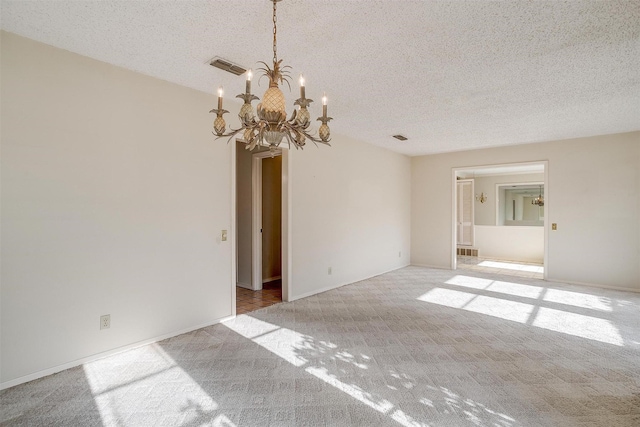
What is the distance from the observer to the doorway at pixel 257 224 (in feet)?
15.9

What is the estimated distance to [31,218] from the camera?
2.28m

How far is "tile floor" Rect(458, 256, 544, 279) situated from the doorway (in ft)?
14.2

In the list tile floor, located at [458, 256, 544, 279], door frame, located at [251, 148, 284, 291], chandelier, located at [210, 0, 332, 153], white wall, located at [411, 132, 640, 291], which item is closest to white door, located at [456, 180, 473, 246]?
tile floor, located at [458, 256, 544, 279]

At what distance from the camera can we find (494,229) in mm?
8594

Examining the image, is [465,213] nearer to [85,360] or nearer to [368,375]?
[368,375]

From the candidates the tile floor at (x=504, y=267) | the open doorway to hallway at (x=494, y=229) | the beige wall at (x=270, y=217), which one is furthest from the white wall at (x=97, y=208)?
the tile floor at (x=504, y=267)

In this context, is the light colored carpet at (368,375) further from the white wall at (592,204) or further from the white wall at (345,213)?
the white wall at (592,204)

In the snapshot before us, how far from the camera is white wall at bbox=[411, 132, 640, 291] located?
191 inches

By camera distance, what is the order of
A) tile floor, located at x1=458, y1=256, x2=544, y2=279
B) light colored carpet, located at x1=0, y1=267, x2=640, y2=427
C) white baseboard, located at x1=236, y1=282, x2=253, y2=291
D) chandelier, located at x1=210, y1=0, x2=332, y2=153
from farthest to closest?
tile floor, located at x1=458, y1=256, x2=544, y2=279 < white baseboard, located at x1=236, y1=282, x2=253, y2=291 < light colored carpet, located at x1=0, y1=267, x2=640, y2=427 < chandelier, located at x1=210, y1=0, x2=332, y2=153

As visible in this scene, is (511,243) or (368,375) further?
(511,243)

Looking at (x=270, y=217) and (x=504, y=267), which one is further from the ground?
(x=270, y=217)

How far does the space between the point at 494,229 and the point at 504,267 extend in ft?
6.15

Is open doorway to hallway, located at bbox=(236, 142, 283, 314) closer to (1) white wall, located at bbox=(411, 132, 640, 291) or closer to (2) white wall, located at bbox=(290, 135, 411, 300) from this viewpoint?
(2) white wall, located at bbox=(290, 135, 411, 300)

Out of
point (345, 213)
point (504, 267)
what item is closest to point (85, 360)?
point (345, 213)
